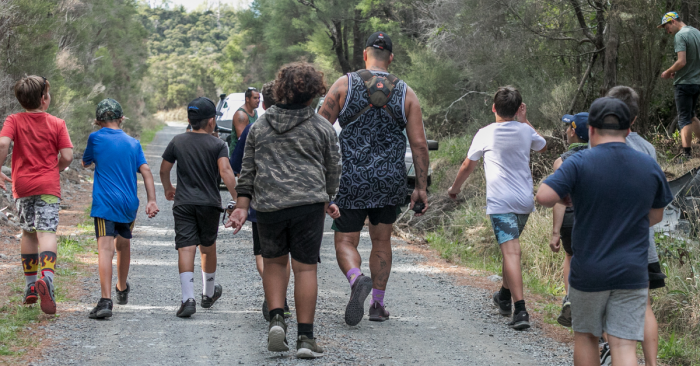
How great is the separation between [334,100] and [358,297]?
1.52m

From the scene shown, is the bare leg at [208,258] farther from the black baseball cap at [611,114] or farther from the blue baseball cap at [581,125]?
the black baseball cap at [611,114]

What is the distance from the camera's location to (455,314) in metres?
6.20

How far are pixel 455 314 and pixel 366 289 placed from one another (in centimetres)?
144

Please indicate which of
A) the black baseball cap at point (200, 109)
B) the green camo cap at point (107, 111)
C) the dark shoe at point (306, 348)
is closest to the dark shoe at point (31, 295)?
the green camo cap at point (107, 111)

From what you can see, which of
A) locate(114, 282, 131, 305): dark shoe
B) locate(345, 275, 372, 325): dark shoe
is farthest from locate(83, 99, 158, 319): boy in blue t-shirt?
locate(345, 275, 372, 325): dark shoe

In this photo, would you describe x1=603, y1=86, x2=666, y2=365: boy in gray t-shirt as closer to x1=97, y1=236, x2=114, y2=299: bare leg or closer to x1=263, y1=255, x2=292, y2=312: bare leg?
x1=263, y1=255, x2=292, y2=312: bare leg

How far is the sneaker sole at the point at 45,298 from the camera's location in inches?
210

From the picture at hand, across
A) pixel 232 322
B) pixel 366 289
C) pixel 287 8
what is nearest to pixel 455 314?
pixel 366 289

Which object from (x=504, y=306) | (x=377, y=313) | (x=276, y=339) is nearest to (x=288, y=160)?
(x=276, y=339)

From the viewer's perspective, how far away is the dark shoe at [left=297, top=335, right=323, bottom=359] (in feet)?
14.9

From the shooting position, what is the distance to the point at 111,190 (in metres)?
5.70

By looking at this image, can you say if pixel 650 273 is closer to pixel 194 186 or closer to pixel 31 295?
pixel 194 186

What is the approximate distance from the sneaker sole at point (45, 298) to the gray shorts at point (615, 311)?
395 centimetres

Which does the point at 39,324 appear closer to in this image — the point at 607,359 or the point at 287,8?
the point at 607,359
